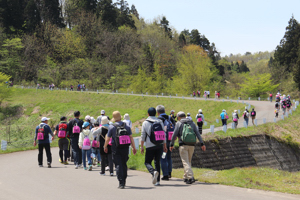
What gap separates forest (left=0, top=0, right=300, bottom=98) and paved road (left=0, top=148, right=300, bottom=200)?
190 feet

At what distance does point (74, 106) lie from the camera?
182 ft

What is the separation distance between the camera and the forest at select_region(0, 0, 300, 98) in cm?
6891

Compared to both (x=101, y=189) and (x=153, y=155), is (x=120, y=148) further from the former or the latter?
(x=101, y=189)

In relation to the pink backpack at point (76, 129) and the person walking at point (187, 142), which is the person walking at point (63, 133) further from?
the person walking at point (187, 142)

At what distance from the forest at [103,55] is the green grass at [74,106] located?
11260 millimetres

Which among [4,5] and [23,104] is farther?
[4,5]

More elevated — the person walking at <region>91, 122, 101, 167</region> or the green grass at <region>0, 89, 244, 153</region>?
the green grass at <region>0, 89, 244, 153</region>

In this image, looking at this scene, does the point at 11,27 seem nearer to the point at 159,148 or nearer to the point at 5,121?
the point at 5,121

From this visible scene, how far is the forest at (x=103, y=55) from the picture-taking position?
68.9 metres

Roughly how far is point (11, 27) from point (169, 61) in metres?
42.3

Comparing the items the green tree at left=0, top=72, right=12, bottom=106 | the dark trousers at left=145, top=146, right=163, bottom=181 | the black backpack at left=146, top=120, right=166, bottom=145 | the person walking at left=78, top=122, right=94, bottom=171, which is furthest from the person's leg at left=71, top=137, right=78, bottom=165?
the green tree at left=0, top=72, right=12, bottom=106

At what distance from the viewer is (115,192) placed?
25.7 ft

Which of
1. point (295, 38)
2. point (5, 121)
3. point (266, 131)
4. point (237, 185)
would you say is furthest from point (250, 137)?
point (295, 38)

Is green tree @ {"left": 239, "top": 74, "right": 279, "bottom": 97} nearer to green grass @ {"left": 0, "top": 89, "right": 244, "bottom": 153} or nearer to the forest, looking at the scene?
the forest
